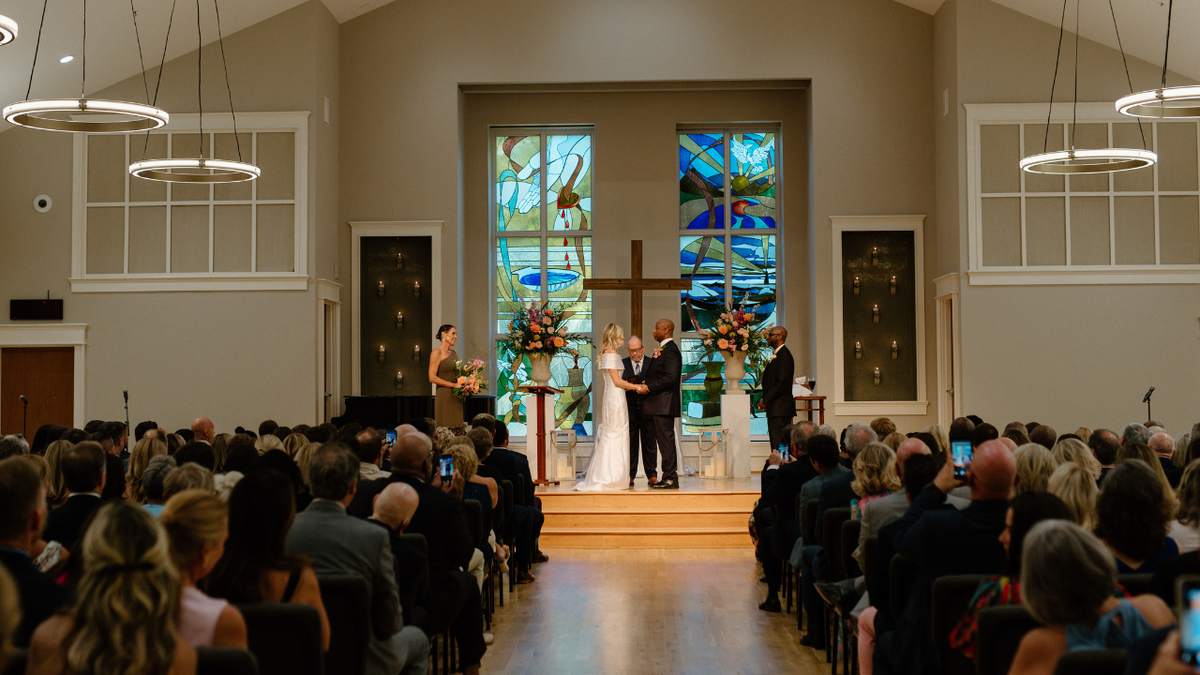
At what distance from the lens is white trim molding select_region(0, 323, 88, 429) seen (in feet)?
37.8

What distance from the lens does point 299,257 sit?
11.7m

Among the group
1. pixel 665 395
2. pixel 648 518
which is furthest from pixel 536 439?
pixel 648 518

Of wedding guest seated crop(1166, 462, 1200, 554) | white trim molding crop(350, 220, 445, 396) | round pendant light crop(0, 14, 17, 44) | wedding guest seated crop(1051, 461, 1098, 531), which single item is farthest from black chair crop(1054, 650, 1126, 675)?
white trim molding crop(350, 220, 445, 396)

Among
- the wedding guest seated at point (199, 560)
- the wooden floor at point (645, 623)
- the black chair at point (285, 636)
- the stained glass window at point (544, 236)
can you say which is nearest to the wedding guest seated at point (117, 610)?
the wedding guest seated at point (199, 560)

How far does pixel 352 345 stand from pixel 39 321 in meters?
3.51

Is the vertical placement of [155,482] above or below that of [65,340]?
below

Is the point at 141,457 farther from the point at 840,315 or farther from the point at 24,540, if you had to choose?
the point at 840,315

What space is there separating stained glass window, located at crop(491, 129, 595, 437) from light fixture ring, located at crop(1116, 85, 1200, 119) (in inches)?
290

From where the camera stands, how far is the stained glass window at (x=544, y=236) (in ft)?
45.3

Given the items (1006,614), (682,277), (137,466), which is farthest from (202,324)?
(1006,614)

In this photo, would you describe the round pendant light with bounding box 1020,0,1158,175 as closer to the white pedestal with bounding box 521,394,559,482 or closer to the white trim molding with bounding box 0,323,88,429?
the white pedestal with bounding box 521,394,559,482

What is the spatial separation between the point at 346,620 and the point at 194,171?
27.4 feet

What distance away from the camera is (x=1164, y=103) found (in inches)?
300

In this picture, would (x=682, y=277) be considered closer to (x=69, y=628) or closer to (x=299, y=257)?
(x=299, y=257)
